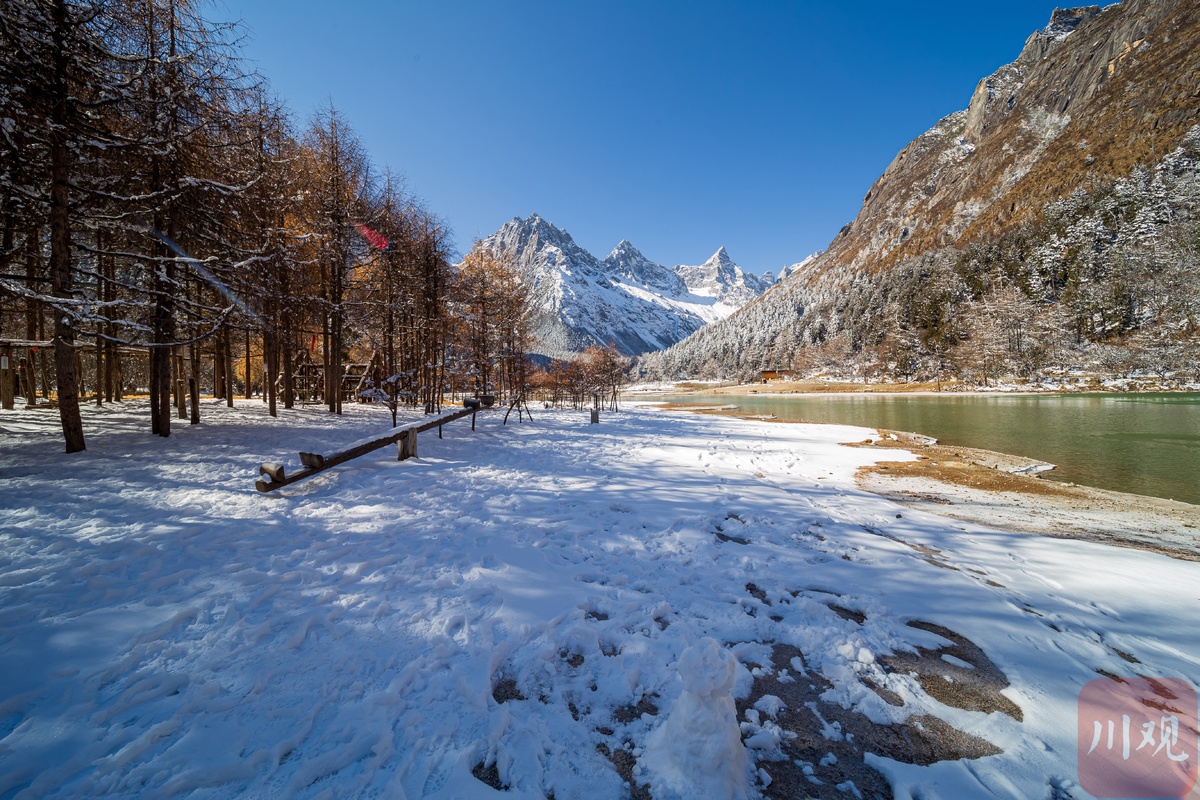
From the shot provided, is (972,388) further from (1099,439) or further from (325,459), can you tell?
(325,459)

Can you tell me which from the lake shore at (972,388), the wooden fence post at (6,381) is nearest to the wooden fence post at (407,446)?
the wooden fence post at (6,381)

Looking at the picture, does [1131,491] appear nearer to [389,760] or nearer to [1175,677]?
[1175,677]

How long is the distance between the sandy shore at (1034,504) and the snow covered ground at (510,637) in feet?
4.86

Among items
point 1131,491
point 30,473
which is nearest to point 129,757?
point 30,473

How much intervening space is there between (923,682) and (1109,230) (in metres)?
105

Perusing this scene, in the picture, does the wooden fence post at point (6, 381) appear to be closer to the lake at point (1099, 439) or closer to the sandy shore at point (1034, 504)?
the sandy shore at point (1034, 504)

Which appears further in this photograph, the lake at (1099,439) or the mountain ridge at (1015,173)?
the mountain ridge at (1015,173)

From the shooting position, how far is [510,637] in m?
3.09
